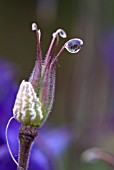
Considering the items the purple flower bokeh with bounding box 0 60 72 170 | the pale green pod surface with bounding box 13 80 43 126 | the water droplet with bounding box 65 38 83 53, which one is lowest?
the purple flower bokeh with bounding box 0 60 72 170

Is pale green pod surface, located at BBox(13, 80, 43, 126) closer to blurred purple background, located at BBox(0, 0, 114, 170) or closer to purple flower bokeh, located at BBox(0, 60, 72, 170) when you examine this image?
purple flower bokeh, located at BBox(0, 60, 72, 170)

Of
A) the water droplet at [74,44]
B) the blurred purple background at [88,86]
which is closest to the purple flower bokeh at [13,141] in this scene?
the blurred purple background at [88,86]

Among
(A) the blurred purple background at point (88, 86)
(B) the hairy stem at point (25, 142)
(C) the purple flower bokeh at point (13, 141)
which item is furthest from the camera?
(A) the blurred purple background at point (88, 86)

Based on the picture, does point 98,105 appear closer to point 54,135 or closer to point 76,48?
point 54,135

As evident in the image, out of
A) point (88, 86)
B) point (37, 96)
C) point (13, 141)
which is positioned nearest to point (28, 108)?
point (37, 96)

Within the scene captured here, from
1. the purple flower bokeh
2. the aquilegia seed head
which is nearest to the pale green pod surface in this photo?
the aquilegia seed head

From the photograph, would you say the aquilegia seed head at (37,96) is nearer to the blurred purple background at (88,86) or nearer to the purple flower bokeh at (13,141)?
the purple flower bokeh at (13,141)

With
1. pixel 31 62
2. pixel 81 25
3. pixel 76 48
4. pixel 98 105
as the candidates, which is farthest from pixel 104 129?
pixel 31 62
